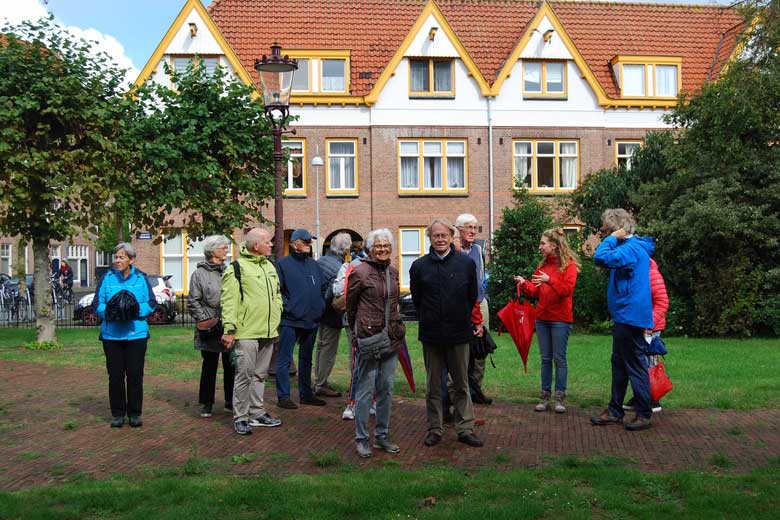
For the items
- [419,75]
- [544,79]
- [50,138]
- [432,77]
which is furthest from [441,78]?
[50,138]

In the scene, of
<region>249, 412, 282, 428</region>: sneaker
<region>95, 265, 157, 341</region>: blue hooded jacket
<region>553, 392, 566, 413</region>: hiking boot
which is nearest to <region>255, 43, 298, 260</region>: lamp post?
<region>95, 265, 157, 341</region>: blue hooded jacket

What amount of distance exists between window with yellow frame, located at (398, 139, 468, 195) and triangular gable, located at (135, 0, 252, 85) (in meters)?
6.44

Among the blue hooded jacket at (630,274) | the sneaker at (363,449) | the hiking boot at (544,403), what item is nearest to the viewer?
the sneaker at (363,449)

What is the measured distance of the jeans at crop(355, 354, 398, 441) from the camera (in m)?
6.45

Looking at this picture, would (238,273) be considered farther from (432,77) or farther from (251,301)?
(432,77)

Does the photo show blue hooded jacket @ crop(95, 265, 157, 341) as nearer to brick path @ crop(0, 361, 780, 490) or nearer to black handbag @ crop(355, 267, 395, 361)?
brick path @ crop(0, 361, 780, 490)

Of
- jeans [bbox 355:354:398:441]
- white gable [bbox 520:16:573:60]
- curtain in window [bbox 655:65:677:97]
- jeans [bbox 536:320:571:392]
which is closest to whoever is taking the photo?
jeans [bbox 355:354:398:441]

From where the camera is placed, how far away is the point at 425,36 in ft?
92.2

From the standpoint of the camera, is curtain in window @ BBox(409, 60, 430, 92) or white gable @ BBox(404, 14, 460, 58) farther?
curtain in window @ BBox(409, 60, 430, 92)

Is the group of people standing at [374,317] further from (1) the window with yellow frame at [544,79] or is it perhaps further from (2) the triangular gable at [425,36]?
(1) the window with yellow frame at [544,79]

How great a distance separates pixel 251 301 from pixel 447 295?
1942mm

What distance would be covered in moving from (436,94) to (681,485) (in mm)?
24226

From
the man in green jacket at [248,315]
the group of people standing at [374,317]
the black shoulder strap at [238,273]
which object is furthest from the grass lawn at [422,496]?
the black shoulder strap at [238,273]

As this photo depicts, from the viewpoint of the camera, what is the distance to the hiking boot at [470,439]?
6.64 metres
